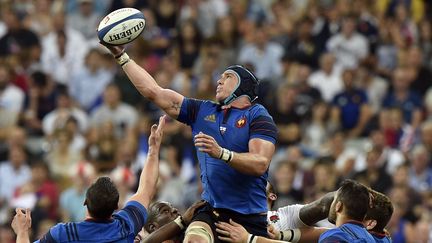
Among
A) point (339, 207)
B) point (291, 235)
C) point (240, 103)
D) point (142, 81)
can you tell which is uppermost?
point (142, 81)

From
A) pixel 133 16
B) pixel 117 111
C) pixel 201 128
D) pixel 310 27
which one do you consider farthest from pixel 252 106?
pixel 310 27

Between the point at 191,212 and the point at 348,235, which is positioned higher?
the point at 191,212

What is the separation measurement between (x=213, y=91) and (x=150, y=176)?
28.4 ft

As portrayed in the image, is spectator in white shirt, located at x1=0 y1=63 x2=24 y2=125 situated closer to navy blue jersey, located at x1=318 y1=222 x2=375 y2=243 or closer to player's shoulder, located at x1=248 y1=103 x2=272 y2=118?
player's shoulder, located at x1=248 y1=103 x2=272 y2=118

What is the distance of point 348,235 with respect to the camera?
10.4m

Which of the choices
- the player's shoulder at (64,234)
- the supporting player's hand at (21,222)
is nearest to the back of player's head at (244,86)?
the player's shoulder at (64,234)

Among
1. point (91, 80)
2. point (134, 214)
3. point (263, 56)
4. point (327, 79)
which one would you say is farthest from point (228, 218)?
point (263, 56)

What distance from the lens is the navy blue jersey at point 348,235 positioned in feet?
34.0

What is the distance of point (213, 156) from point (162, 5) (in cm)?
1222

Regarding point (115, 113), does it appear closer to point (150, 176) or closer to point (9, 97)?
point (9, 97)

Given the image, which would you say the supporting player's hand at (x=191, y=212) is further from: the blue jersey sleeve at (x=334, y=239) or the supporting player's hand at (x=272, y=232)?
the blue jersey sleeve at (x=334, y=239)

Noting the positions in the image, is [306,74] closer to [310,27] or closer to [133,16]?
[310,27]

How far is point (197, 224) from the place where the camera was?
440 inches

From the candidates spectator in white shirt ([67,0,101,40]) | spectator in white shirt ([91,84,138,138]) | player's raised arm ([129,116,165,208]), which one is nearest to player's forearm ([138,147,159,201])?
player's raised arm ([129,116,165,208])
